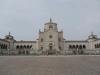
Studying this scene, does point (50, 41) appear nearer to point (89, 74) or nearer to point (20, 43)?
point (20, 43)

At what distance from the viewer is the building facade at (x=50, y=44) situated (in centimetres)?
7156

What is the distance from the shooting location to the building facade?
71562 millimetres

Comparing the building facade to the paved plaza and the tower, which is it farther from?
the paved plaza

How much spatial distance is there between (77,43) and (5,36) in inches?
1412

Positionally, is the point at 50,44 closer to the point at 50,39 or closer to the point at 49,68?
the point at 50,39

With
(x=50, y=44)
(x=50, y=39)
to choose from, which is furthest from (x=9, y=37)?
(x=50, y=44)

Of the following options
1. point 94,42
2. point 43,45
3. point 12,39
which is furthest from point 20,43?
point 94,42

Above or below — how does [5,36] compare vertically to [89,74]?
above

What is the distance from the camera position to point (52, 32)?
263 feet

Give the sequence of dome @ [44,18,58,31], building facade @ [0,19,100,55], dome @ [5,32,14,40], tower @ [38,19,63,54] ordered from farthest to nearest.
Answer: dome @ [5,32,14,40] → dome @ [44,18,58,31] → tower @ [38,19,63,54] → building facade @ [0,19,100,55]

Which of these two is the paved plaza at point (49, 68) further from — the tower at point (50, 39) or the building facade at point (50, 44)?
the tower at point (50, 39)

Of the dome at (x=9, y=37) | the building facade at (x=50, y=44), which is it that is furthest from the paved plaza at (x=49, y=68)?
the dome at (x=9, y=37)

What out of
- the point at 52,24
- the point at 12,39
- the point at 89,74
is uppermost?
the point at 52,24

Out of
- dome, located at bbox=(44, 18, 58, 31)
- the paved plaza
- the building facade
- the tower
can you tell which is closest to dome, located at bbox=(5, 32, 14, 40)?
the building facade
